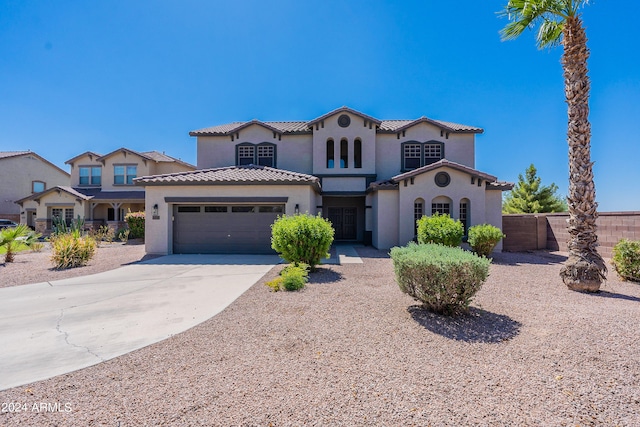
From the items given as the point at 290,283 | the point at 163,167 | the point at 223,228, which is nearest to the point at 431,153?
the point at 223,228

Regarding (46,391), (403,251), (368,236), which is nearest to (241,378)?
(46,391)

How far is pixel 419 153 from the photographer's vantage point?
58.6 feet

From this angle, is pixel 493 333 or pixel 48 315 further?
pixel 48 315

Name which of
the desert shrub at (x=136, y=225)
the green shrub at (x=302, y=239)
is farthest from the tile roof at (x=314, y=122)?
the green shrub at (x=302, y=239)

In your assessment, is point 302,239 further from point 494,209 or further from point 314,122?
point 494,209

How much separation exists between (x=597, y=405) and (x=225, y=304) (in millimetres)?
6109

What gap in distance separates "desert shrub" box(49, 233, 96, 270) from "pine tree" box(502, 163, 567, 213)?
31294mm

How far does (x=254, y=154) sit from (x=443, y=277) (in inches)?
625

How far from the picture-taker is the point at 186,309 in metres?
6.02

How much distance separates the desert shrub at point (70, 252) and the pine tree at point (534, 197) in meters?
31.3

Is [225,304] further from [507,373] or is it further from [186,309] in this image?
[507,373]

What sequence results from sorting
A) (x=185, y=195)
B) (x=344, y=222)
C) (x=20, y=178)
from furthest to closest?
(x=20, y=178) → (x=344, y=222) → (x=185, y=195)

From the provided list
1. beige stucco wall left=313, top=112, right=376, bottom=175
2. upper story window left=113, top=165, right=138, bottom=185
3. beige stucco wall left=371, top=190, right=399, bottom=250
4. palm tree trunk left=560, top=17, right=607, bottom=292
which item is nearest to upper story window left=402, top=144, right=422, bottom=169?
beige stucco wall left=313, top=112, right=376, bottom=175

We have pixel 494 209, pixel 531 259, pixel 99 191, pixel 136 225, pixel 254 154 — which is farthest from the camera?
pixel 99 191
